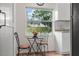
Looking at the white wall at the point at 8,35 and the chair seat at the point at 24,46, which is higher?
the white wall at the point at 8,35

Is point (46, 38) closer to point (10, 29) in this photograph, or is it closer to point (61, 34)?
point (61, 34)

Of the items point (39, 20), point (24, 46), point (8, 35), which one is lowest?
point (24, 46)

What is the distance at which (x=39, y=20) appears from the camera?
209 centimetres

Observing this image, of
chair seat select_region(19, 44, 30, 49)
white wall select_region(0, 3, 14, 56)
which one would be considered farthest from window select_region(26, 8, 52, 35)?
white wall select_region(0, 3, 14, 56)

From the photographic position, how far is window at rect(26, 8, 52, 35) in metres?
2.00

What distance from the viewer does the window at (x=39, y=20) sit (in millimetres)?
1999

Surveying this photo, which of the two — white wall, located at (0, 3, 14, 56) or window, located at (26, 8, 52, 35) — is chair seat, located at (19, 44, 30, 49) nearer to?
window, located at (26, 8, 52, 35)

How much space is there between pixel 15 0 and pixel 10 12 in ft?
3.77

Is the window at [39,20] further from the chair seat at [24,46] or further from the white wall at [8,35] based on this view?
the white wall at [8,35]

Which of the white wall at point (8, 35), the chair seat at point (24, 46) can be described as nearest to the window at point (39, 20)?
the chair seat at point (24, 46)

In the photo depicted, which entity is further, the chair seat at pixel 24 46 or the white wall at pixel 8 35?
the chair seat at pixel 24 46

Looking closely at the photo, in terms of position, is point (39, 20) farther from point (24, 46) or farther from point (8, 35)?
point (8, 35)

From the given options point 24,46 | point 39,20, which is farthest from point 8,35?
point 39,20

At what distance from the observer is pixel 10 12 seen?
1519 mm
